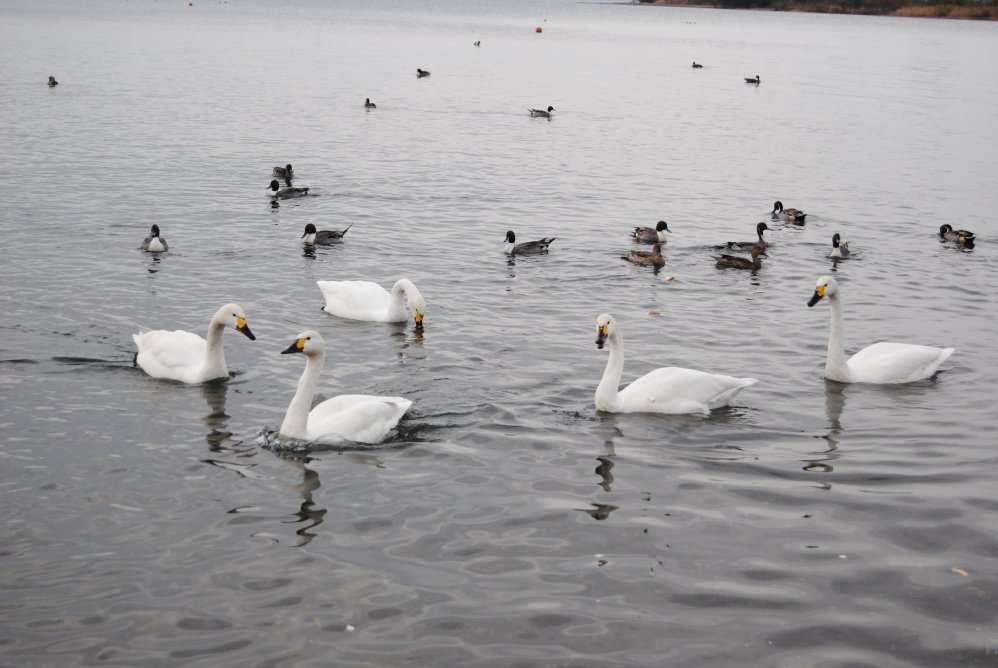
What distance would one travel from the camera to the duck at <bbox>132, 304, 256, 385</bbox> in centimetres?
1304

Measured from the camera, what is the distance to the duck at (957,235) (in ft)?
73.2

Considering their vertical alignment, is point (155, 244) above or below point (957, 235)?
below

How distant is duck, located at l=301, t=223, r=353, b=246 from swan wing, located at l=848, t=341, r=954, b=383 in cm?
1129

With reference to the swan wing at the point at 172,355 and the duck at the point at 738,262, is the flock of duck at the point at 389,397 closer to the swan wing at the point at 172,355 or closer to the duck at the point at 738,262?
the swan wing at the point at 172,355

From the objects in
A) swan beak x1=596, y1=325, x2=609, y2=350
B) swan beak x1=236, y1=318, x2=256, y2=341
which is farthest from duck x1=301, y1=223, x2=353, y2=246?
swan beak x1=596, y1=325, x2=609, y2=350

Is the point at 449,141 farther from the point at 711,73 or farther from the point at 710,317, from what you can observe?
the point at 711,73

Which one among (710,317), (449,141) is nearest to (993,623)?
(710,317)

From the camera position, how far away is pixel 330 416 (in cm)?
1140

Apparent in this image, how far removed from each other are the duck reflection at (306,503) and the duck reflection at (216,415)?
85 cm

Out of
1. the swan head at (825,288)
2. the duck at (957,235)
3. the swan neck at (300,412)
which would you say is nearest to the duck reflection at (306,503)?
the swan neck at (300,412)

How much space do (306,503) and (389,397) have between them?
246 cm

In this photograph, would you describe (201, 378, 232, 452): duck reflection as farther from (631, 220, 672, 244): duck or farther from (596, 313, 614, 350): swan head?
(631, 220, 672, 244): duck

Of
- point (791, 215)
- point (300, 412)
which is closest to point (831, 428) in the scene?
point (300, 412)

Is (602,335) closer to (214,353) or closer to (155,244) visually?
(214,353)
